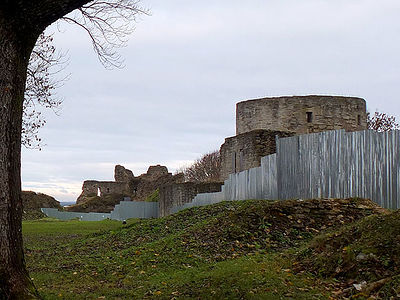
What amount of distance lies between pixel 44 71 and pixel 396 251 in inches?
411

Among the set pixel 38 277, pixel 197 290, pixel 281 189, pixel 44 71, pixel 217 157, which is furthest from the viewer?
pixel 217 157

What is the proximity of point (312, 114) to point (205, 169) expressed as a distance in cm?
2557

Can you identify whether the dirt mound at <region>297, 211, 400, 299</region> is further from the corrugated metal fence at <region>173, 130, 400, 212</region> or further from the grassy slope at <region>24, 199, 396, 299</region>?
the corrugated metal fence at <region>173, 130, 400, 212</region>

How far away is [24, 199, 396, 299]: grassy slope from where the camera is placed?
7293 millimetres

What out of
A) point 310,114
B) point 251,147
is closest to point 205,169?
point 310,114

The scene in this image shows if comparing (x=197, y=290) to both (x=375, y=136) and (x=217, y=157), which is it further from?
(x=217, y=157)

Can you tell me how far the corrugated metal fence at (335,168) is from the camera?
11.5 meters

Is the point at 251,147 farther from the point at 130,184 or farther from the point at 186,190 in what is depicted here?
the point at 130,184

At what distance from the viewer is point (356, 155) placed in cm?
1238

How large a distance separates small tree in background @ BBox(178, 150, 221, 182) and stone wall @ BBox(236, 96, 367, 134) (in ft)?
70.8

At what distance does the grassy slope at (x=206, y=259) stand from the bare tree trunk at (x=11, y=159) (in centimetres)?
122

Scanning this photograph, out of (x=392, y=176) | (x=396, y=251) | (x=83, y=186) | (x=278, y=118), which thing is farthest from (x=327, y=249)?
(x=83, y=186)

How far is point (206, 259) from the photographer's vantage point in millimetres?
9477

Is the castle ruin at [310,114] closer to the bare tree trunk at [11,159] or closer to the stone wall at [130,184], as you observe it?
the stone wall at [130,184]
